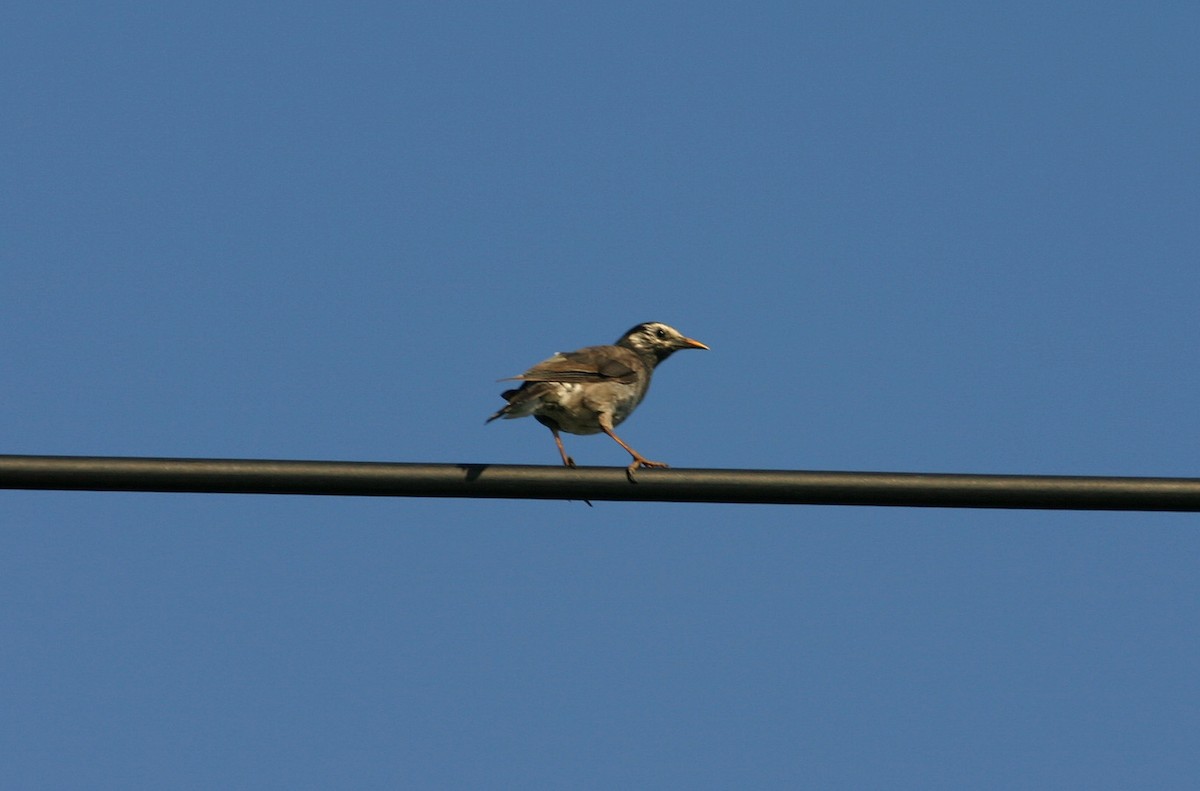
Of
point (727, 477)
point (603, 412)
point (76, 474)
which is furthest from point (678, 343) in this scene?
point (76, 474)

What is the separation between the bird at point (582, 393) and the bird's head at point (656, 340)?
0.80m

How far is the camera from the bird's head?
12977 mm

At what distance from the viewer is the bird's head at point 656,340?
13.0 meters

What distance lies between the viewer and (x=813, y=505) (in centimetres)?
661

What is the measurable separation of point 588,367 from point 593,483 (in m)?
4.26

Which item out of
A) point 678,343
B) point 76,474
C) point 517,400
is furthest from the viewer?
point 678,343

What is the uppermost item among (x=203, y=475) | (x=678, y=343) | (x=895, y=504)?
(x=678, y=343)

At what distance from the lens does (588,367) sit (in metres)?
10.9

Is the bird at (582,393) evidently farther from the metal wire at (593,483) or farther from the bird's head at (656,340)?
the metal wire at (593,483)

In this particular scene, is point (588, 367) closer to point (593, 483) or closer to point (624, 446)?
point (624, 446)

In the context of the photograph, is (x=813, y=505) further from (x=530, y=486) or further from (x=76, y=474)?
(x=76, y=474)

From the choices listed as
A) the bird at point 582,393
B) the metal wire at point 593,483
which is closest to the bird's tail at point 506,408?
the bird at point 582,393

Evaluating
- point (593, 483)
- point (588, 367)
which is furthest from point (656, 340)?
point (593, 483)

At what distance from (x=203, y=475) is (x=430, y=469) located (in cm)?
98
